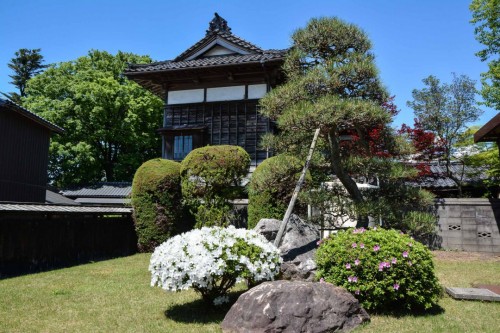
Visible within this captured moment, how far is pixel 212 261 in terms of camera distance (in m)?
5.34

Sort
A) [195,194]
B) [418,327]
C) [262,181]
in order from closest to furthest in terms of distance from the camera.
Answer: [418,327]
[262,181]
[195,194]

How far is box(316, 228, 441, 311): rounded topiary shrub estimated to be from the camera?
5426mm

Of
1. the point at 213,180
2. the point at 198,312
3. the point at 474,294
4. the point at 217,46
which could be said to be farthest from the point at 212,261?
the point at 217,46


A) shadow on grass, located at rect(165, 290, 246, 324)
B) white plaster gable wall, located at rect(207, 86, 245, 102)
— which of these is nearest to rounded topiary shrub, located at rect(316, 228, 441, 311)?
shadow on grass, located at rect(165, 290, 246, 324)

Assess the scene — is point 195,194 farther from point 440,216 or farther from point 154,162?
point 440,216

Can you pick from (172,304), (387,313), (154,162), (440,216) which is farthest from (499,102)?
(172,304)

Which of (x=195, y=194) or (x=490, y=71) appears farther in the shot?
(x=490, y=71)

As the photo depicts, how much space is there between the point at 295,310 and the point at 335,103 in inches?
147

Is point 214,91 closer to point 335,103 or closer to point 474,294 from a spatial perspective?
point 335,103

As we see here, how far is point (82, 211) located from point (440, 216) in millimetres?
10704

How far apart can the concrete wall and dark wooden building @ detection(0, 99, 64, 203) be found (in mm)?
15872

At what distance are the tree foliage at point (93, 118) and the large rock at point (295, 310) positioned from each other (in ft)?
77.3

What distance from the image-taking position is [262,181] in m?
8.16

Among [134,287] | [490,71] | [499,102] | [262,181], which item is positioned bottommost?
[134,287]
